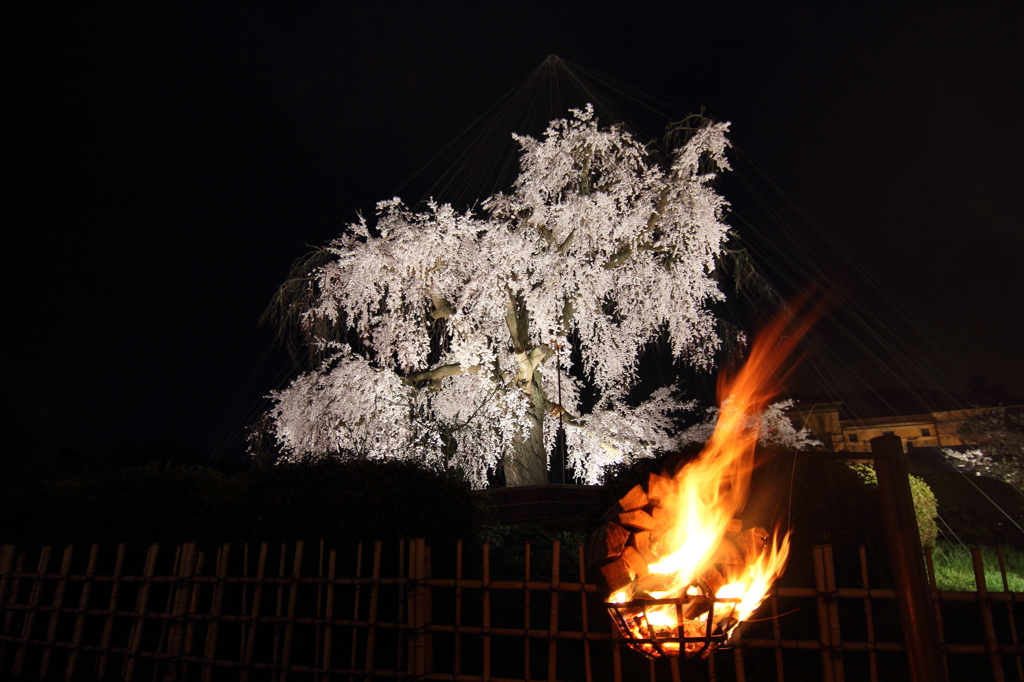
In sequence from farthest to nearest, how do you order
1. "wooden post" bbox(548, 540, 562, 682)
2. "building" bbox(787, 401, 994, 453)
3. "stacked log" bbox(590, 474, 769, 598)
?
1. "building" bbox(787, 401, 994, 453)
2. "wooden post" bbox(548, 540, 562, 682)
3. "stacked log" bbox(590, 474, 769, 598)

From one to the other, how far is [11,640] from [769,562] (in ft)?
23.1

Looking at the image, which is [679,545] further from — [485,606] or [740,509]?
[485,606]

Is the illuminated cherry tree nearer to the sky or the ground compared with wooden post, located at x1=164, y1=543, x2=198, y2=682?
nearer to the sky

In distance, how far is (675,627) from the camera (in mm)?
2299

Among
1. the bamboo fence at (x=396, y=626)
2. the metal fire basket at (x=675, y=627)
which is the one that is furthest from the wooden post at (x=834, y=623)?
the metal fire basket at (x=675, y=627)

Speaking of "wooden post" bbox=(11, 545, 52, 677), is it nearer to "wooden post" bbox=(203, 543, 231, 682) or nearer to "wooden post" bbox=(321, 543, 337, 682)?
"wooden post" bbox=(203, 543, 231, 682)

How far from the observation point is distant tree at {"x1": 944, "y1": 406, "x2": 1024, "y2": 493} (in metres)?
15.6

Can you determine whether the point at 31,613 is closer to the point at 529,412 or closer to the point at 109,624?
the point at 109,624

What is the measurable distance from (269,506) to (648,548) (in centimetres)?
417

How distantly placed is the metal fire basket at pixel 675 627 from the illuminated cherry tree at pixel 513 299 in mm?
8830

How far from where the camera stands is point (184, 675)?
4.80m

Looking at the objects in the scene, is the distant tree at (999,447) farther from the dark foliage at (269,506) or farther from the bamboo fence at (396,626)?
the dark foliage at (269,506)

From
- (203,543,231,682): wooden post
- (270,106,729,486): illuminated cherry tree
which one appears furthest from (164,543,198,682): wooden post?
(270,106,729,486): illuminated cherry tree

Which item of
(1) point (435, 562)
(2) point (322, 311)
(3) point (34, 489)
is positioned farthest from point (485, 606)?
(2) point (322, 311)
